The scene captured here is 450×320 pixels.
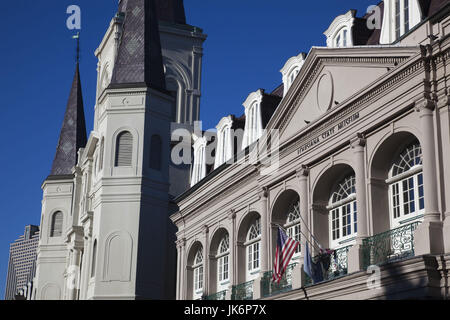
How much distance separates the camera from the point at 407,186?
69.4 ft

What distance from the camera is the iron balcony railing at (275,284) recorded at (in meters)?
24.6

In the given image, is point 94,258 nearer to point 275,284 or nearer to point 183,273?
point 183,273

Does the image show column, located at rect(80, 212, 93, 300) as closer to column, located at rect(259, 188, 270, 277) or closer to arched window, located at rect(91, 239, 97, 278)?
arched window, located at rect(91, 239, 97, 278)

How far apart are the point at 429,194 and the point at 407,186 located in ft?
7.24

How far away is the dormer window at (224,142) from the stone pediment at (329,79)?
6161 mm

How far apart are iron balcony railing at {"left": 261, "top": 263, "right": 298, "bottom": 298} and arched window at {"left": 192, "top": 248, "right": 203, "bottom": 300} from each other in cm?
760

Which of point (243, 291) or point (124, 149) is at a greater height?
point (124, 149)

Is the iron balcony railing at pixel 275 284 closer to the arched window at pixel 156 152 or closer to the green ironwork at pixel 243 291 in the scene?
the green ironwork at pixel 243 291

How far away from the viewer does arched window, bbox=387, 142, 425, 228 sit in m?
20.5

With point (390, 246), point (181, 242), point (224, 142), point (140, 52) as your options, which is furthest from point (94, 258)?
point (390, 246)

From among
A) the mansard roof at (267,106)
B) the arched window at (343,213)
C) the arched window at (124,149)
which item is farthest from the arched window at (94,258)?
the arched window at (343,213)

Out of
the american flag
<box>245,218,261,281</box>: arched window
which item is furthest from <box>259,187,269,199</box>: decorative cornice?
the american flag
